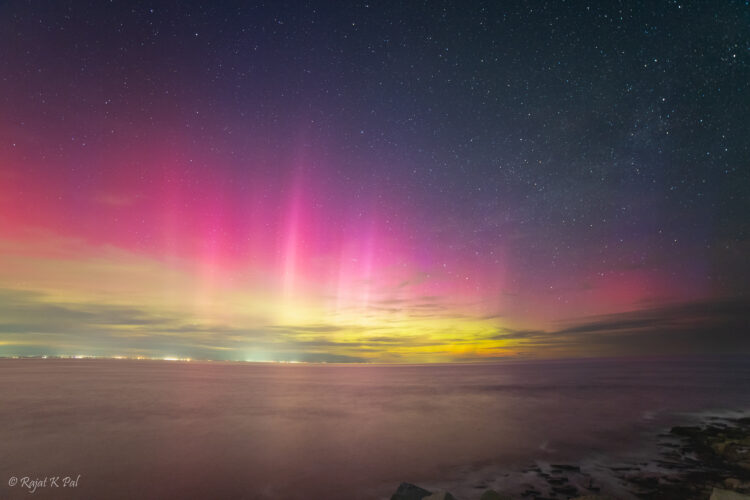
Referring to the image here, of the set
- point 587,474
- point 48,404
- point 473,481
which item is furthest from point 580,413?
point 48,404

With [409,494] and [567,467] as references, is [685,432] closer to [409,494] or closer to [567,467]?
[567,467]

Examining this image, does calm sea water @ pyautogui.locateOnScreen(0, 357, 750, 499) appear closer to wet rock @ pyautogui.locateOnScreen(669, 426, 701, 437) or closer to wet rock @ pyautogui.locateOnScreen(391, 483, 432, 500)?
wet rock @ pyautogui.locateOnScreen(669, 426, 701, 437)

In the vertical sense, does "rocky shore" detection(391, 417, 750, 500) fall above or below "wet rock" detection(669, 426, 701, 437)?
above

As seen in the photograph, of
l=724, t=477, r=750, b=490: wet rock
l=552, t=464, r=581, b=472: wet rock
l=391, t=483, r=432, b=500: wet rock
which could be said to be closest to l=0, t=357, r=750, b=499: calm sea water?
l=552, t=464, r=581, b=472: wet rock

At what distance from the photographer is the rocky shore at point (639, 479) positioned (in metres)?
10.1

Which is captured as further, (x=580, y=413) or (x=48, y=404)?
(x=48, y=404)

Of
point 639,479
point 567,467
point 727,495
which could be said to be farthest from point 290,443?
point 727,495

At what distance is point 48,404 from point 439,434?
112 ft

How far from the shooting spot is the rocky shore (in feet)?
33.1

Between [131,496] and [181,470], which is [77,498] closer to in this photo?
[131,496]

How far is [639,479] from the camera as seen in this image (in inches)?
470

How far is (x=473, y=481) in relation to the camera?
1245 cm

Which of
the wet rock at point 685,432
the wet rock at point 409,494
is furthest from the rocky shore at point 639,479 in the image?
the wet rock at point 685,432

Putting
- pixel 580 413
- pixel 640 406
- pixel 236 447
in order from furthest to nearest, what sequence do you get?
pixel 640 406
pixel 580 413
pixel 236 447
